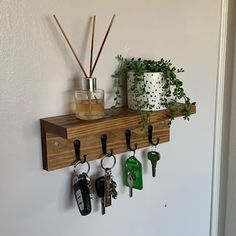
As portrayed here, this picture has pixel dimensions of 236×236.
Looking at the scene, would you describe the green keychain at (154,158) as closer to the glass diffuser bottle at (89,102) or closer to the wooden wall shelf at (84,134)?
the wooden wall shelf at (84,134)

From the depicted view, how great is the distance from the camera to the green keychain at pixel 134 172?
0.92m

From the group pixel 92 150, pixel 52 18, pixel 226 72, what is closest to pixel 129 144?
pixel 92 150

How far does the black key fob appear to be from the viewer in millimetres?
797

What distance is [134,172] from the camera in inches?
36.2

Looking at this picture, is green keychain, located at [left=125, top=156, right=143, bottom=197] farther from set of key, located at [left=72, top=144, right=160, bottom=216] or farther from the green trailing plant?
the green trailing plant

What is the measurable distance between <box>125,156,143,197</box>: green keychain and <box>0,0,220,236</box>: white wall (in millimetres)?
26

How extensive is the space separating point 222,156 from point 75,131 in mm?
757

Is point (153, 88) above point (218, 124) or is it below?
above

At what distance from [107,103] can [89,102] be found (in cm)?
13

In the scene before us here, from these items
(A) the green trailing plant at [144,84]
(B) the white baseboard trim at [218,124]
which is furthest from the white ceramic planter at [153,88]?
(B) the white baseboard trim at [218,124]

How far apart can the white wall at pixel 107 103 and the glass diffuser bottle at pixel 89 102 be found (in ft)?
0.16

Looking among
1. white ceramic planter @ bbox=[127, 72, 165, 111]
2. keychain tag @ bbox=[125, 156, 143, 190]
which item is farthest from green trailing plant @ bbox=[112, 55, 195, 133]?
keychain tag @ bbox=[125, 156, 143, 190]

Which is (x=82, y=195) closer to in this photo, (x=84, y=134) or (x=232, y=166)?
(x=84, y=134)

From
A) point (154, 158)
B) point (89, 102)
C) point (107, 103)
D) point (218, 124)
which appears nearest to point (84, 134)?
point (89, 102)
